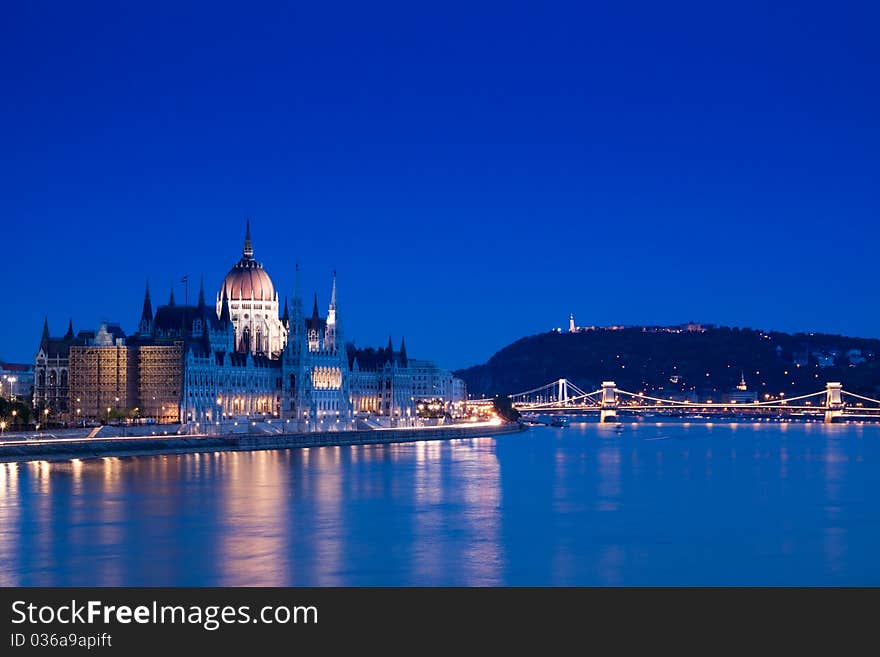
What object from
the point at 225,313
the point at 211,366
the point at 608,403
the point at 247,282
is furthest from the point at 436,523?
the point at 608,403

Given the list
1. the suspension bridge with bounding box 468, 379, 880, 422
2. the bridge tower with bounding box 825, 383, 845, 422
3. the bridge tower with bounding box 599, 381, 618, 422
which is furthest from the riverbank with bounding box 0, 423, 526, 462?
the bridge tower with bounding box 825, 383, 845, 422

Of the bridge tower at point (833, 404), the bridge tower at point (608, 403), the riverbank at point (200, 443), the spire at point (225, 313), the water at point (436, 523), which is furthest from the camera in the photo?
the bridge tower at point (608, 403)

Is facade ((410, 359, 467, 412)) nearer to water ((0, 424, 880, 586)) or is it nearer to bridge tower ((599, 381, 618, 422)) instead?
bridge tower ((599, 381, 618, 422))

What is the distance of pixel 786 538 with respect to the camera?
2947 cm

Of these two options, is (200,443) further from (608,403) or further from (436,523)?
(608,403)

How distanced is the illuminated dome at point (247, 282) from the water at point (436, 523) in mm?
41764

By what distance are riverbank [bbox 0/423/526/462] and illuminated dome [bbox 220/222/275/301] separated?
17250mm

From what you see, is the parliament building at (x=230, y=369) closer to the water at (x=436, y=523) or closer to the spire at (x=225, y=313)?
the spire at (x=225, y=313)

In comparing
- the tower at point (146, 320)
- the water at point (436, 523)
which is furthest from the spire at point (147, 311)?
the water at point (436, 523)

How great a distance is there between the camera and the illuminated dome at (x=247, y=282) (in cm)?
9681
